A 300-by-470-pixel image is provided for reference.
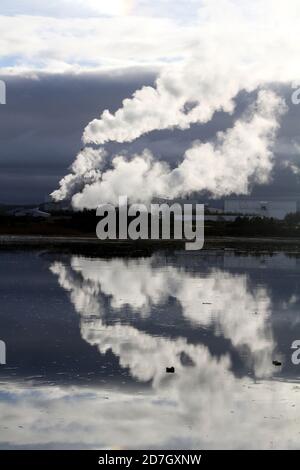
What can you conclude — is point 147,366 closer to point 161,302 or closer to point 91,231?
point 161,302

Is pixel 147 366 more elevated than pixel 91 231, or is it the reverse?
pixel 91 231

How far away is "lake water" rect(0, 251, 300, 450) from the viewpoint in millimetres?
11219

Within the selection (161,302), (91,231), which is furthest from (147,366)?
(91,231)

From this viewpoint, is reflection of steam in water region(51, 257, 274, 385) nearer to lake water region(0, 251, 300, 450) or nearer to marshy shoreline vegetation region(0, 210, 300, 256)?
lake water region(0, 251, 300, 450)

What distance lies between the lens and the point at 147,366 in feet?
49.3

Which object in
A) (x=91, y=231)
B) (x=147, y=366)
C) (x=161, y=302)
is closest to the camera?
(x=147, y=366)

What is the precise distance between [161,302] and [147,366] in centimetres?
963

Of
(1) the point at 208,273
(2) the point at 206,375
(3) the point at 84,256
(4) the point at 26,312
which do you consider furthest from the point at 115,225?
(2) the point at 206,375

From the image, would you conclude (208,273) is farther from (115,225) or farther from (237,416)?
(115,225)

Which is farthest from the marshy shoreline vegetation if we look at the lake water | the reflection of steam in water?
the lake water

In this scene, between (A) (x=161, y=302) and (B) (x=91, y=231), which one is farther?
(B) (x=91, y=231)

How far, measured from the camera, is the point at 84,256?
155ft

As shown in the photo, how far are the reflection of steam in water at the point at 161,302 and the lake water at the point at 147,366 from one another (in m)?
0.04

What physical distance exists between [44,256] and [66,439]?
36545mm
